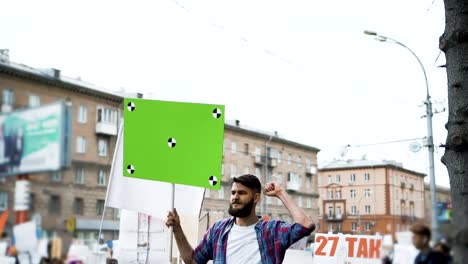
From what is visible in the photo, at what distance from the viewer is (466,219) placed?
1852mm

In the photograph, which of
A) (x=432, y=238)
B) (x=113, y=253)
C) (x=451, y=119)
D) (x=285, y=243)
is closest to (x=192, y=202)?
(x=113, y=253)

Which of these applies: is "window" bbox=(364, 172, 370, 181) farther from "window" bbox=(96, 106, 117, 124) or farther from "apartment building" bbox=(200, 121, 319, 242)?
"window" bbox=(96, 106, 117, 124)

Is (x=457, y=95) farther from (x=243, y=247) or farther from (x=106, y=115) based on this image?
(x=106, y=115)

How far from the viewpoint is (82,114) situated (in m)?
2.78

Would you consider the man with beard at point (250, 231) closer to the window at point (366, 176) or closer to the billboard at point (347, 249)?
the billboard at point (347, 249)

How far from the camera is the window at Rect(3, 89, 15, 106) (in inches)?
96.9

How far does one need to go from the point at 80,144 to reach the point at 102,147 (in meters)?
0.62

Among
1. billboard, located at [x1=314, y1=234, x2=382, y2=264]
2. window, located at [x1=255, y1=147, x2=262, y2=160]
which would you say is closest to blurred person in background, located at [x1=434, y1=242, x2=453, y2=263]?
billboard, located at [x1=314, y1=234, x2=382, y2=264]

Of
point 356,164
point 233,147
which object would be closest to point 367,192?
point 356,164

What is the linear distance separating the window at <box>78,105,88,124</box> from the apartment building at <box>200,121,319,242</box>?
2204mm

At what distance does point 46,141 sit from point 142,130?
3.49 ft

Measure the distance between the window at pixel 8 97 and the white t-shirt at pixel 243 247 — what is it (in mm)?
1053

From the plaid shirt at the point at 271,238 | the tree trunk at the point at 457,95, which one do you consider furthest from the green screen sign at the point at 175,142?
the tree trunk at the point at 457,95

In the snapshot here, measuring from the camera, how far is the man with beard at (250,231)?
2867 mm
